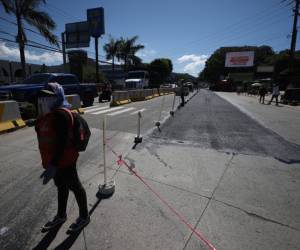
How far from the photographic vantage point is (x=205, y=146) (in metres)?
6.17

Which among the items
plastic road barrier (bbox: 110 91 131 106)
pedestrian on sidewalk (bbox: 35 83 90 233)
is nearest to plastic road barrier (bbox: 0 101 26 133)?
pedestrian on sidewalk (bbox: 35 83 90 233)

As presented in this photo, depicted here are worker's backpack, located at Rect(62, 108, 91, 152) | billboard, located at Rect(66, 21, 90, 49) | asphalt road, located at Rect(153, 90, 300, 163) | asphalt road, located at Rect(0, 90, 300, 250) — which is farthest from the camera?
billboard, located at Rect(66, 21, 90, 49)

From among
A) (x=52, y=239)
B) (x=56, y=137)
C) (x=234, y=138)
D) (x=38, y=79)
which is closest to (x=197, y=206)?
(x=52, y=239)

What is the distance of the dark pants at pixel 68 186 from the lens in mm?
2459

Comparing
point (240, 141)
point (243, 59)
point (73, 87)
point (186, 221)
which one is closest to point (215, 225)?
point (186, 221)

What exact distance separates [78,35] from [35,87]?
72.6ft

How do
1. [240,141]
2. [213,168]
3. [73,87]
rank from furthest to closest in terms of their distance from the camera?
1. [73,87]
2. [240,141]
3. [213,168]

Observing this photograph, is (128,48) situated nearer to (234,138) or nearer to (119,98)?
(119,98)

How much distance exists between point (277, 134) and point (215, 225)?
6206mm

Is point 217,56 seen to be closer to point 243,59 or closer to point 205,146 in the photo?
point 243,59

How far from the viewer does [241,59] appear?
215 feet

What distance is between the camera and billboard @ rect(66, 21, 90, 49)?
2888 centimetres

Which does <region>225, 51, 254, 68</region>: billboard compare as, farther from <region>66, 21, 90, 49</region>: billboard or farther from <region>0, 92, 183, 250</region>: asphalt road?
<region>0, 92, 183, 250</region>: asphalt road

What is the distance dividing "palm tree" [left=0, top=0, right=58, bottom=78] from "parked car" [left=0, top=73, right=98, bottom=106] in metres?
7.14
